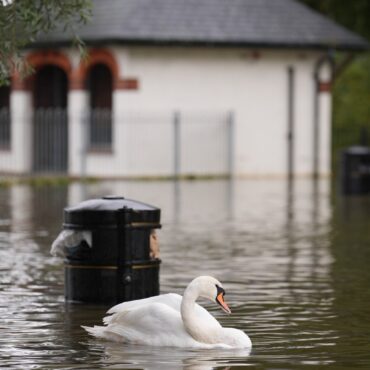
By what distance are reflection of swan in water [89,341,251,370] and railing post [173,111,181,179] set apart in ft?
103

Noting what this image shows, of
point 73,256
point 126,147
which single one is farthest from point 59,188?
point 73,256

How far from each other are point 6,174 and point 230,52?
7.34 meters

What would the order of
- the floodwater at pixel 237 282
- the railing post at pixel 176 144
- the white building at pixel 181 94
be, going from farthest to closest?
the white building at pixel 181 94
the railing post at pixel 176 144
the floodwater at pixel 237 282

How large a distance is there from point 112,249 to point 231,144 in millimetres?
30473

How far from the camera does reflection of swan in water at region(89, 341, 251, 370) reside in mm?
10500

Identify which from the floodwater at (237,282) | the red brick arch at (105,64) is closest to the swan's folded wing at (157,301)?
the floodwater at (237,282)

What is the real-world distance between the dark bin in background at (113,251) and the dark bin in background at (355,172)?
22002mm

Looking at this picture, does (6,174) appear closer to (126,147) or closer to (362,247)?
(126,147)

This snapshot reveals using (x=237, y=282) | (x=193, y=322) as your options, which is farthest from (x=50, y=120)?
(x=193, y=322)

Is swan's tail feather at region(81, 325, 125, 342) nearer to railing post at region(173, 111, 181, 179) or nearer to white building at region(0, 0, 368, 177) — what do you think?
white building at region(0, 0, 368, 177)

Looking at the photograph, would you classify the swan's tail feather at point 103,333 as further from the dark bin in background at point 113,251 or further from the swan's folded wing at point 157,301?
the dark bin in background at point 113,251

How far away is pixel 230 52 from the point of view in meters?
44.4

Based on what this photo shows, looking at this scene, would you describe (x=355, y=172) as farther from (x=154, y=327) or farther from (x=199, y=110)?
(x=154, y=327)

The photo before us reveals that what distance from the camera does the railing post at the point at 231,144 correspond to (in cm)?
4406
